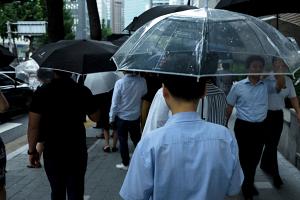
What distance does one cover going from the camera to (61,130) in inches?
177

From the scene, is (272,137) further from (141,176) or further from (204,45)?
(141,176)

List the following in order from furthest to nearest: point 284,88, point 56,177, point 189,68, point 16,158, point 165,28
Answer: point 16,158
point 284,88
point 56,177
point 165,28
point 189,68

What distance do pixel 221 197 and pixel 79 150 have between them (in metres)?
2.44

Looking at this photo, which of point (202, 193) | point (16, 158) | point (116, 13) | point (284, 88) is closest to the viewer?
point (202, 193)

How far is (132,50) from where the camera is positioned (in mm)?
3744

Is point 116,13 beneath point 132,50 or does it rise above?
beneath

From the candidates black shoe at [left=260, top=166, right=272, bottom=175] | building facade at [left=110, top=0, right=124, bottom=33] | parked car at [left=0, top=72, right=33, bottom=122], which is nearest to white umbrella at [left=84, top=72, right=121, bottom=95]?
black shoe at [left=260, top=166, right=272, bottom=175]

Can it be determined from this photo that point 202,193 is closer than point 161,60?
Yes

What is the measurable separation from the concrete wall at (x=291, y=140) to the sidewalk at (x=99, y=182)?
11cm

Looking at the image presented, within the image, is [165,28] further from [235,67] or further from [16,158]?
[16,158]

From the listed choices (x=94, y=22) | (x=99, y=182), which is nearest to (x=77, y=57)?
(x=99, y=182)

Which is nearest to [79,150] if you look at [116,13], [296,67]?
[296,67]

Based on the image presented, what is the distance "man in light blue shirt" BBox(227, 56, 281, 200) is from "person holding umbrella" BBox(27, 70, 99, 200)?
2.04 m

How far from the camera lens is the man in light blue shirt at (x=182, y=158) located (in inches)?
85.7
